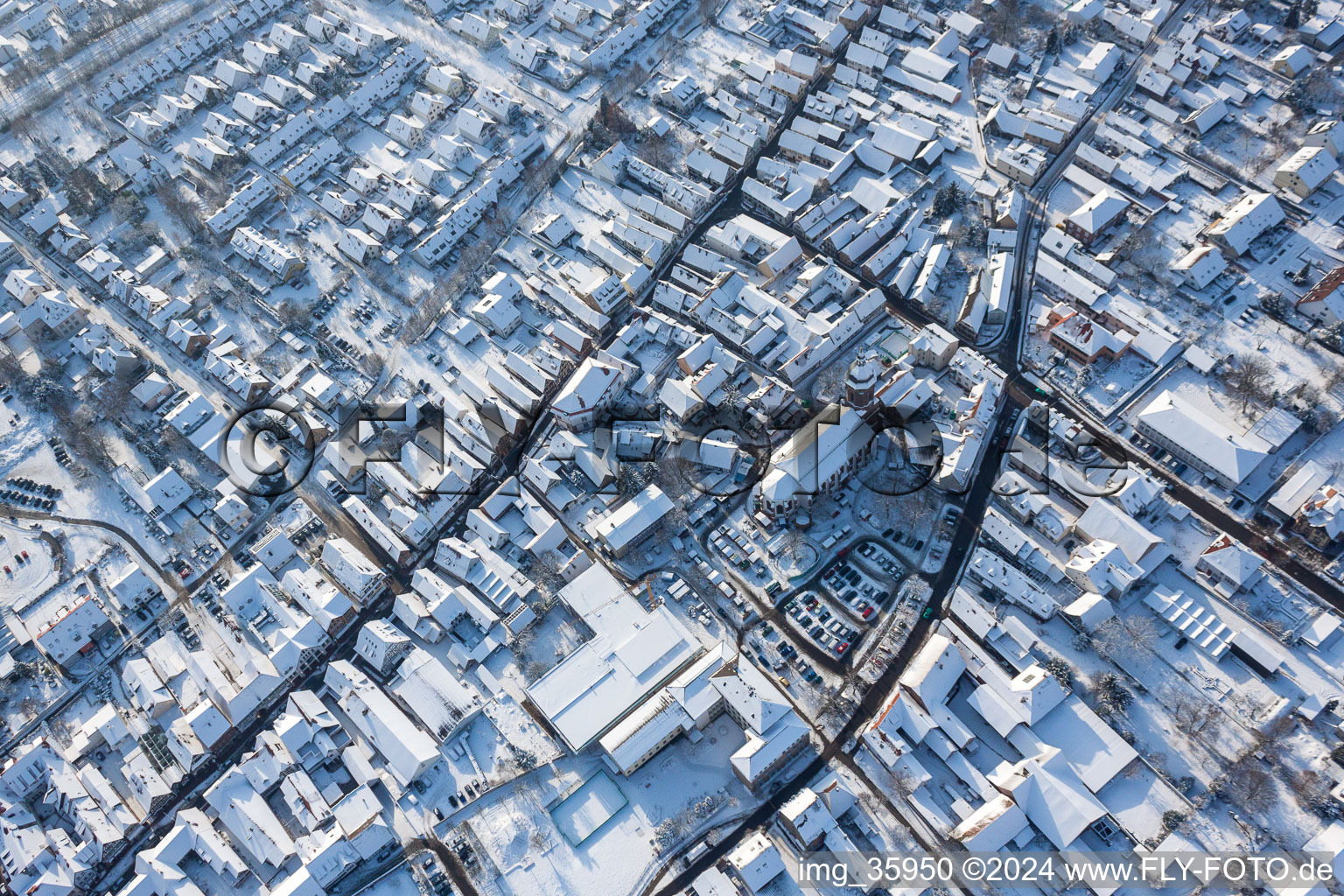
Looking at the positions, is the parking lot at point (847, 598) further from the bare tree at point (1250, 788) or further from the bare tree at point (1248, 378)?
the bare tree at point (1248, 378)

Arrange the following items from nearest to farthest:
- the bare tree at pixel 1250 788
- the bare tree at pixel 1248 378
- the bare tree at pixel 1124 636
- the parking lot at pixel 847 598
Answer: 1. the bare tree at pixel 1250 788
2. the bare tree at pixel 1124 636
3. the parking lot at pixel 847 598
4. the bare tree at pixel 1248 378

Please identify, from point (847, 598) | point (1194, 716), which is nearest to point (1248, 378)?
point (1194, 716)

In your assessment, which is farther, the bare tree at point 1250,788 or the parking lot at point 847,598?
the parking lot at point 847,598

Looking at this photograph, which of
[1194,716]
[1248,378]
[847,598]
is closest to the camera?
[1194,716]

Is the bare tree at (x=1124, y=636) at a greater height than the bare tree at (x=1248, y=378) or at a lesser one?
lesser

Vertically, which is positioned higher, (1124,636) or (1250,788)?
(1124,636)

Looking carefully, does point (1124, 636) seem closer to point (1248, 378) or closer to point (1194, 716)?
point (1194, 716)

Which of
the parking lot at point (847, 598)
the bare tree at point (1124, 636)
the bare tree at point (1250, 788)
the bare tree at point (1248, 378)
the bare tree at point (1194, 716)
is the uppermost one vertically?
the parking lot at point (847, 598)

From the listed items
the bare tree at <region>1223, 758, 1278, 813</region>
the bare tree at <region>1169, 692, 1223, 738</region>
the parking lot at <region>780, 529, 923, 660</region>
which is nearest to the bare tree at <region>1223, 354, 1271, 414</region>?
the bare tree at <region>1169, 692, 1223, 738</region>

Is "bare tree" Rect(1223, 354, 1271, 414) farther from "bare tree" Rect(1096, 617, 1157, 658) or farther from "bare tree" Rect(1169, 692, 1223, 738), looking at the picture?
"bare tree" Rect(1169, 692, 1223, 738)

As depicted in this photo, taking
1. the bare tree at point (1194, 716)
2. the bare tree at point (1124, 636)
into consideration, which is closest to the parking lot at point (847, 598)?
the bare tree at point (1124, 636)

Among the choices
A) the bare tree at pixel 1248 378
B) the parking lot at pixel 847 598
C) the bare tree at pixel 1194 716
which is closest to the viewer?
the bare tree at pixel 1194 716
